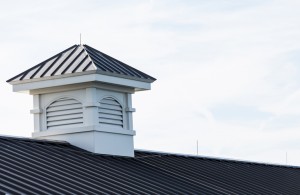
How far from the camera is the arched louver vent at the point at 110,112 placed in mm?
28297

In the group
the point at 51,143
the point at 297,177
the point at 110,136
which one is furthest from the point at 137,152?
the point at 297,177

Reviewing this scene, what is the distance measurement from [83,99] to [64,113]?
665 mm

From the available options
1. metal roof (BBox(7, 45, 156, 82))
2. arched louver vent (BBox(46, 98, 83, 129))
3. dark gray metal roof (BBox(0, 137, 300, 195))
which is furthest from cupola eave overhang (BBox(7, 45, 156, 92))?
dark gray metal roof (BBox(0, 137, 300, 195))

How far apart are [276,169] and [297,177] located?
0.91 meters

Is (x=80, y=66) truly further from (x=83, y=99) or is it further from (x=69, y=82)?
(x=83, y=99)

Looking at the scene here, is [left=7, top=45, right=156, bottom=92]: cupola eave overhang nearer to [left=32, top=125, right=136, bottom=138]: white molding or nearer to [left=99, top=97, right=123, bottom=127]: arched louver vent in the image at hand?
[left=99, top=97, right=123, bottom=127]: arched louver vent

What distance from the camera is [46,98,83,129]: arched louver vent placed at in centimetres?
2812

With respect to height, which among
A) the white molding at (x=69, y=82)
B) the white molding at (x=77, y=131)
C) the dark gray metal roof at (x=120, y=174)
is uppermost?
the white molding at (x=69, y=82)

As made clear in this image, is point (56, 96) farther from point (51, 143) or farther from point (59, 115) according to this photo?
point (51, 143)

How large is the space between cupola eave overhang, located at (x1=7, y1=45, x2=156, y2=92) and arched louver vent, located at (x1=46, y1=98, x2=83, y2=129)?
0.75 m

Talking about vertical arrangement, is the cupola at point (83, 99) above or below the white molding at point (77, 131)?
above

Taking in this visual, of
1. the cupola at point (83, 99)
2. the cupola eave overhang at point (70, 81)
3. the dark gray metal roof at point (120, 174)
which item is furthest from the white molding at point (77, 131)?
the cupola eave overhang at point (70, 81)

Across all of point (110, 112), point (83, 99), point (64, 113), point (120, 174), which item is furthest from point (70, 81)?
point (120, 174)

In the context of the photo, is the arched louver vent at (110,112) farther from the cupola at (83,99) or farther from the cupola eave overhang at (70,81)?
the cupola eave overhang at (70,81)
